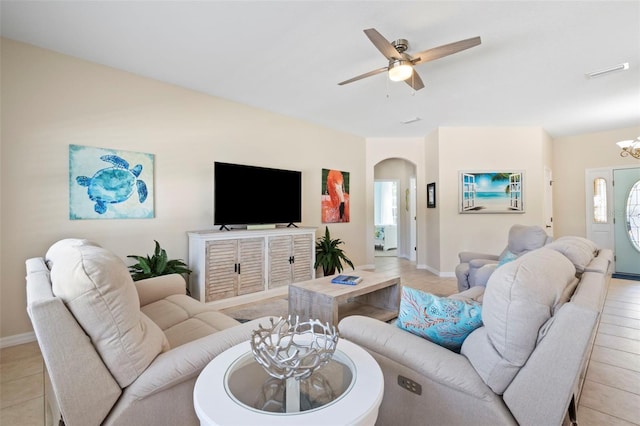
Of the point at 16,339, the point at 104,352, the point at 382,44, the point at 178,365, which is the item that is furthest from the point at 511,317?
the point at 16,339

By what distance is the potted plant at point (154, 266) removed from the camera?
10.0 feet

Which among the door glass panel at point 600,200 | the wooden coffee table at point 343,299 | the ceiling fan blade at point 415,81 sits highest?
the ceiling fan blade at point 415,81

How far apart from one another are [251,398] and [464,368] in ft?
2.74

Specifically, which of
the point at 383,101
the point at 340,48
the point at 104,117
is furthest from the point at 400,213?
the point at 104,117

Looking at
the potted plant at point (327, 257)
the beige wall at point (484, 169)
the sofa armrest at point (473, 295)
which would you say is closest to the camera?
the sofa armrest at point (473, 295)

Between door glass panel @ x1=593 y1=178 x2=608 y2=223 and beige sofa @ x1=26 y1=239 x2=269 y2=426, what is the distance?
7.31 metres

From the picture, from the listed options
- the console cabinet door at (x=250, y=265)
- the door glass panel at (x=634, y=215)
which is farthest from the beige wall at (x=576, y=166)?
the console cabinet door at (x=250, y=265)

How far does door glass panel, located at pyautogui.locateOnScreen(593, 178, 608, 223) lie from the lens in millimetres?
5727

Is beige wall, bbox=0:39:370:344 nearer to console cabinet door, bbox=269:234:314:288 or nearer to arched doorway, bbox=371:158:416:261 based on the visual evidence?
console cabinet door, bbox=269:234:314:288

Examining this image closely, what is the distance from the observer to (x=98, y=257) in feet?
3.99

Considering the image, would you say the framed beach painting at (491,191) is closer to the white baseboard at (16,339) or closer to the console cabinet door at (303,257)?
the console cabinet door at (303,257)

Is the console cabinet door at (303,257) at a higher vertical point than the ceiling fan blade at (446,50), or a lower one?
lower

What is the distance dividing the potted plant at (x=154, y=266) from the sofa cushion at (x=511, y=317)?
9.67 feet

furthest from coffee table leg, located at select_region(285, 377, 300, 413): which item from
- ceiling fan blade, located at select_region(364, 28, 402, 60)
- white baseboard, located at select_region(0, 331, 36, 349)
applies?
white baseboard, located at select_region(0, 331, 36, 349)
